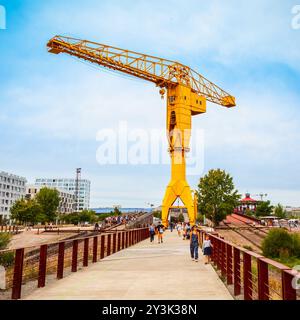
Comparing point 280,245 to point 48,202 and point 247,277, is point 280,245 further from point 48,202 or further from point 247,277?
point 48,202

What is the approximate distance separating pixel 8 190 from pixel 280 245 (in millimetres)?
90586

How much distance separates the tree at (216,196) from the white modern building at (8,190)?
61.8 meters

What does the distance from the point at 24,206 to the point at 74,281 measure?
201 ft

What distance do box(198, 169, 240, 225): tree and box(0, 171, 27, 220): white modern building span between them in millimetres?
61778

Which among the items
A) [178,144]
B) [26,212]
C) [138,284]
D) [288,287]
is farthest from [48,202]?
[288,287]

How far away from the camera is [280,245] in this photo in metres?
23.5

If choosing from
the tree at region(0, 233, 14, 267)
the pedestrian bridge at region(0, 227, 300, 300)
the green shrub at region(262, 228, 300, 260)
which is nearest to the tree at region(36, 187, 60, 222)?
the green shrub at region(262, 228, 300, 260)

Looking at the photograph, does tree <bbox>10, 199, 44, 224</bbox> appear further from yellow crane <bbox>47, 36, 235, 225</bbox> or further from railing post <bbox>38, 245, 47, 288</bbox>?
railing post <bbox>38, 245, 47, 288</bbox>

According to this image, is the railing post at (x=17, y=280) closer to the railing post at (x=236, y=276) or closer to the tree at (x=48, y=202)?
the railing post at (x=236, y=276)

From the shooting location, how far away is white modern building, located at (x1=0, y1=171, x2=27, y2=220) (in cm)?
Answer: 9512
